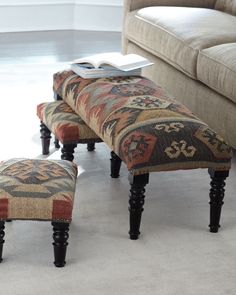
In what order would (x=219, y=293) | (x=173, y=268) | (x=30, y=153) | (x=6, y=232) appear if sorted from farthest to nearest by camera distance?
(x=30, y=153) < (x=6, y=232) < (x=173, y=268) < (x=219, y=293)

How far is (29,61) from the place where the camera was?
5.11m

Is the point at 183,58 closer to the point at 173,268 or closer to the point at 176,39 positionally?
the point at 176,39

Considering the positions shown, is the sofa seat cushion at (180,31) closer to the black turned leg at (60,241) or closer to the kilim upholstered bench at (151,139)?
the kilim upholstered bench at (151,139)

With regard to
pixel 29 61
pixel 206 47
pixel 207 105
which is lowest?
pixel 29 61

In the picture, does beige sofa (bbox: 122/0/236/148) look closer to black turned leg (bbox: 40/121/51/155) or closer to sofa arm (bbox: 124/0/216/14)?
sofa arm (bbox: 124/0/216/14)

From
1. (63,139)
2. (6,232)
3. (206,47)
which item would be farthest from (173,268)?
(206,47)

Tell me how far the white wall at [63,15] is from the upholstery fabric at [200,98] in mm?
2255

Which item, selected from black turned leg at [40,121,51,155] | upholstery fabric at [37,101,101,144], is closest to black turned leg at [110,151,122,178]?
upholstery fabric at [37,101,101,144]

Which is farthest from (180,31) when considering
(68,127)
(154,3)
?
(68,127)

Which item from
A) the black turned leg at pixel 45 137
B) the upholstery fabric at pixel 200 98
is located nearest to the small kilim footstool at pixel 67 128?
the black turned leg at pixel 45 137

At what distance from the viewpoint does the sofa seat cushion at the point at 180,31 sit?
3.58 metres

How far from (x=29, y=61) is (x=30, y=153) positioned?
6.16ft

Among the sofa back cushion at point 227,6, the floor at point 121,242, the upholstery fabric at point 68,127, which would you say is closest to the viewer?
the floor at point 121,242

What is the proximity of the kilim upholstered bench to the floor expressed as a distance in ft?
0.35
